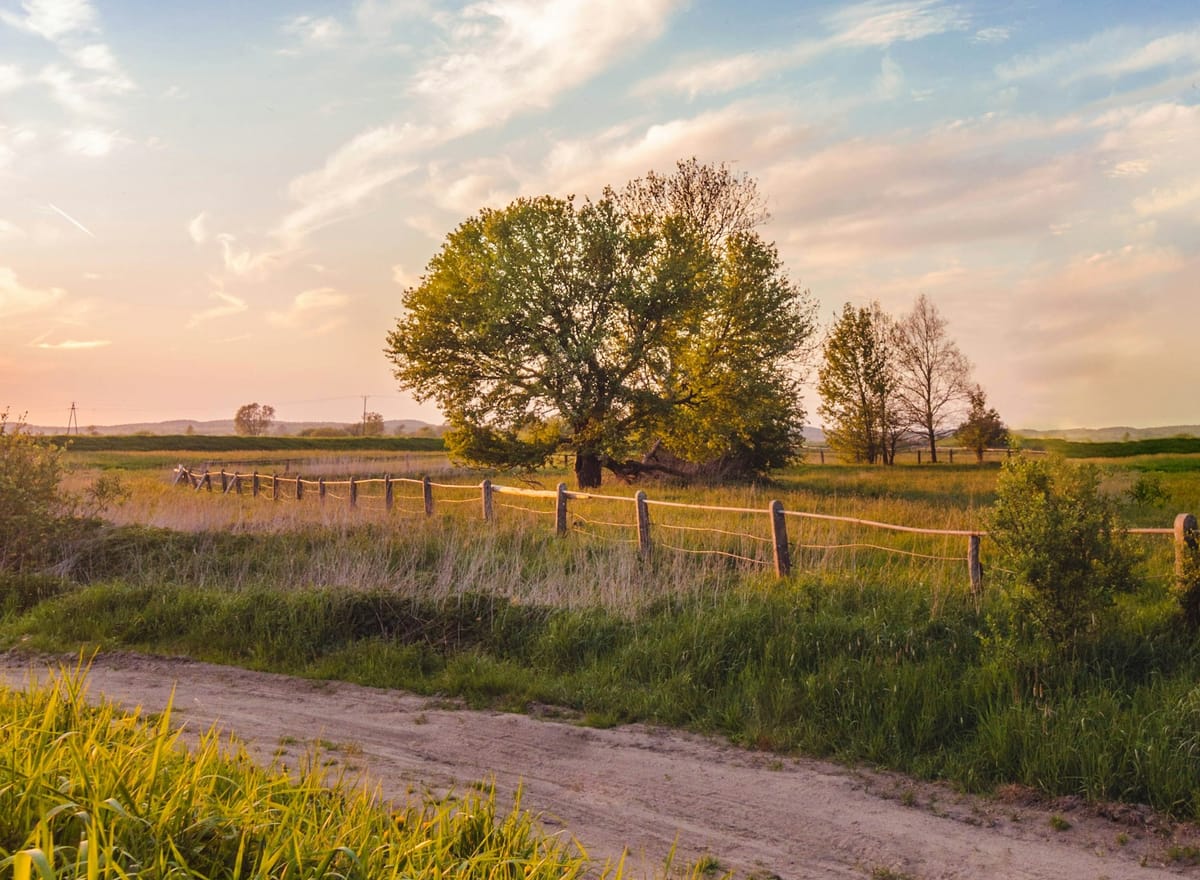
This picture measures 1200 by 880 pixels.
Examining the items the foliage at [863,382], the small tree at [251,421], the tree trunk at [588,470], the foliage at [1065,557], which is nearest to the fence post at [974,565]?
the foliage at [1065,557]

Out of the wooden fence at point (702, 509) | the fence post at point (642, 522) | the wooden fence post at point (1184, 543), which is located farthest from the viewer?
the fence post at point (642, 522)

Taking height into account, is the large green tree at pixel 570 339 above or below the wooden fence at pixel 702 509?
above

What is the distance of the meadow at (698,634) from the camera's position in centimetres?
703

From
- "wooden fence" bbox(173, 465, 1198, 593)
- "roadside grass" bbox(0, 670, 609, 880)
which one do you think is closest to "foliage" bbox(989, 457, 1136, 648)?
"wooden fence" bbox(173, 465, 1198, 593)

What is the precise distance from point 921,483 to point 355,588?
89.4ft

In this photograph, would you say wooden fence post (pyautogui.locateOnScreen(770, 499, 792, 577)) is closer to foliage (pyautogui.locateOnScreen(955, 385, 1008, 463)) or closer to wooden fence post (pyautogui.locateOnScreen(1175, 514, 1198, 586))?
wooden fence post (pyautogui.locateOnScreen(1175, 514, 1198, 586))

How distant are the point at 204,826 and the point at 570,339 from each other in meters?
25.4

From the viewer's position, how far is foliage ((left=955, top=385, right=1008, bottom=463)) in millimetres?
51969

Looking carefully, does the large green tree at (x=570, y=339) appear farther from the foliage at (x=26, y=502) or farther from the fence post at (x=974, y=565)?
the fence post at (x=974, y=565)

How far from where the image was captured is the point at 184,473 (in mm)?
37750

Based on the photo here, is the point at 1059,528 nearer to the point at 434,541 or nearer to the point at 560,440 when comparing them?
the point at 434,541

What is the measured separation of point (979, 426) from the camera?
171ft

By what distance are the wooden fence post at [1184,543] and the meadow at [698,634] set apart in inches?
19.3

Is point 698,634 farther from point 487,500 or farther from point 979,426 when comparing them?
point 979,426
